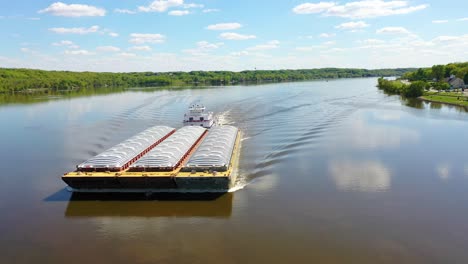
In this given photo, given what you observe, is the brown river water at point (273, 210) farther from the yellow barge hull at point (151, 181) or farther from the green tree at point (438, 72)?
the green tree at point (438, 72)

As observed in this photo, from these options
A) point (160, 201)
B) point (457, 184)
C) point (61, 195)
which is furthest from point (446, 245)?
point (61, 195)

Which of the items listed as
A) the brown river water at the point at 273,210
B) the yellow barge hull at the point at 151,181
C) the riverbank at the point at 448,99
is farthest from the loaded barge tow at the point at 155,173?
the riverbank at the point at 448,99

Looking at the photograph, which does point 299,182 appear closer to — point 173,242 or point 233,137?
point 233,137

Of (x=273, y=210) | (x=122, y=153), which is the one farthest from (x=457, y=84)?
(x=122, y=153)

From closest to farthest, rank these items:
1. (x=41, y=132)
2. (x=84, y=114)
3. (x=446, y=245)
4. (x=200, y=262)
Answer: (x=200, y=262) < (x=446, y=245) < (x=41, y=132) < (x=84, y=114)

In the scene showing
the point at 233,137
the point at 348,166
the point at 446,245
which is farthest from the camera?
the point at 233,137

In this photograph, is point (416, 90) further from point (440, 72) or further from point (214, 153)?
point (214, 153)

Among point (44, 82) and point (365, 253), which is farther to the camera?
point (44, 82)
